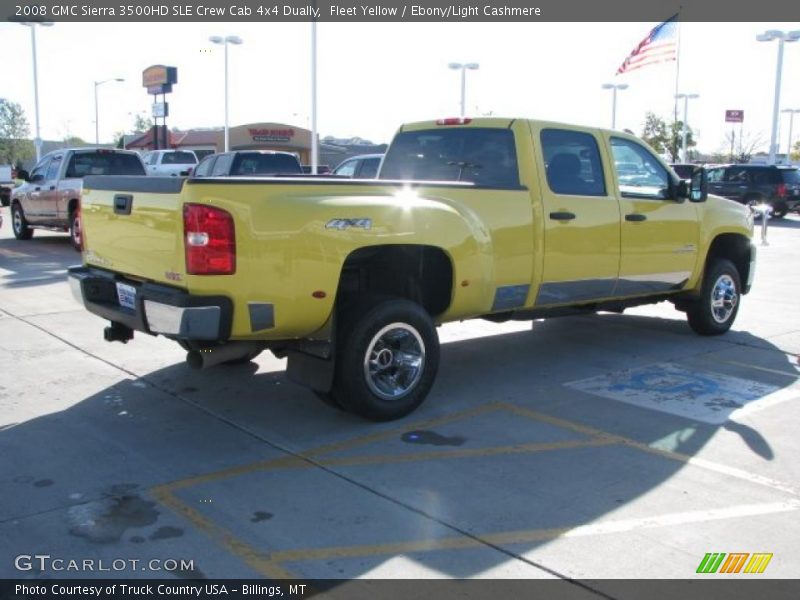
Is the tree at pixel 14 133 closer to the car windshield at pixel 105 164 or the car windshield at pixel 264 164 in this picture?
the car windshield at pixel 264 164

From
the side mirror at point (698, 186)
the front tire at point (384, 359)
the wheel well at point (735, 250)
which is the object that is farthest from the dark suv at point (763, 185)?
the front tire at point (384, 359)

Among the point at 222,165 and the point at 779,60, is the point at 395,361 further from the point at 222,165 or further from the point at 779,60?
the point at 779,60

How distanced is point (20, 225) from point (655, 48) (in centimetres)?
1668

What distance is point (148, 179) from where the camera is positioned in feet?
16.7

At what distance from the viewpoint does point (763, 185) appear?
27.0 metres

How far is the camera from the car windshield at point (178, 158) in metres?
31.4

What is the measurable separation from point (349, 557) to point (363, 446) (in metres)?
1.46

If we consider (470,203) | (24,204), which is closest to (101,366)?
(470,203)

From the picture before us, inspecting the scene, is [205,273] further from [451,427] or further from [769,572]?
[769,572]

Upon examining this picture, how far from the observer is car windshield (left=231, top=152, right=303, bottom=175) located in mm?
18938

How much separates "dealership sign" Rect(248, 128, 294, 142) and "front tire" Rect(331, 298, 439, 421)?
50.2 metres

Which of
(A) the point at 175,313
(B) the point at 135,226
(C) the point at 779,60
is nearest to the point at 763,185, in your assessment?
(C) the point at 779,60

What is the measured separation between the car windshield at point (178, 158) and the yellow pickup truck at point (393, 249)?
2594 centimetres

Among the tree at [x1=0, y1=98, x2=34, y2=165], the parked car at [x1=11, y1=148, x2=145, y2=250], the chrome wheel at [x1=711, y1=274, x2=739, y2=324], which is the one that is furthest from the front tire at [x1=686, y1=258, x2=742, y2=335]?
the tree at [x1=0, y1=98, x2=34, y2=165]
